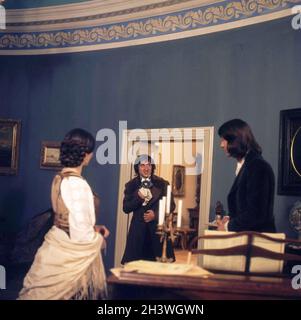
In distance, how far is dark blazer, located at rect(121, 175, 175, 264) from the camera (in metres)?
4.06

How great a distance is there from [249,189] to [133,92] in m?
1.93

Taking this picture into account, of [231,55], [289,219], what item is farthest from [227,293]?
[231,55]

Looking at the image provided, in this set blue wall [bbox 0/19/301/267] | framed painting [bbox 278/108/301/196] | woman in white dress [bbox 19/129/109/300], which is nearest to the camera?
woman in white dress [bbox 19/129/109/300]

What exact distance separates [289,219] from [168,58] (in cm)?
197

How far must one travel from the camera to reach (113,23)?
477 cm

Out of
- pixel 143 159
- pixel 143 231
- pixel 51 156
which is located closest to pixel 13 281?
pixel 143 231

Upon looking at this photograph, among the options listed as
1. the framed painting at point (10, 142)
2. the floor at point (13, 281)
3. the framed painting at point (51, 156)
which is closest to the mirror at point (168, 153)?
the framed painting at point (51, 156)

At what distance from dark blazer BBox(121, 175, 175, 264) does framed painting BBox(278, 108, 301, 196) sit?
3.30 ft

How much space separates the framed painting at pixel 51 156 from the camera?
4.51 meters

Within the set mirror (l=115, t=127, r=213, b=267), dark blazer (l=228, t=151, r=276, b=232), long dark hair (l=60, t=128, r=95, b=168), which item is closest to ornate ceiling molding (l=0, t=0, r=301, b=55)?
mirror (l=115, t=127, r=213, b=267)

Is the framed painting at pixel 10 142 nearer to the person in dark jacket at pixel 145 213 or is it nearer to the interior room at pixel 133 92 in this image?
the interior room at pixel 133 92

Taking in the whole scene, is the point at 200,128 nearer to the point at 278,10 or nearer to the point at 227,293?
the point at 278,10

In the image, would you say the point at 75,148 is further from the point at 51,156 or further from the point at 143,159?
the point at 51,156

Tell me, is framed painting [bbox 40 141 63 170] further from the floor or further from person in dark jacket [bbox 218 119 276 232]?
person in dark jacket [bbox 218 119 276 232]
